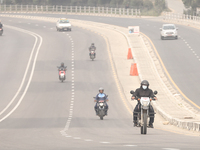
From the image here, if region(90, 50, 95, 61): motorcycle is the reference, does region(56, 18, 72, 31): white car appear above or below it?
above

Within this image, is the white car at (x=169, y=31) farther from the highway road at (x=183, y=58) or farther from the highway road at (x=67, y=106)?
the highway road at (x=67, y=106)

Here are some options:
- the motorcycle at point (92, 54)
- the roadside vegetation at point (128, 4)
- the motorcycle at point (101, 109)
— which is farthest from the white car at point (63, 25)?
the motorcycle at point (101, 109)

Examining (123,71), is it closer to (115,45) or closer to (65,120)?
(115,45)

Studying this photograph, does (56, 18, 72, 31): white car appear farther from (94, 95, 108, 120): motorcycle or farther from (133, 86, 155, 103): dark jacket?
(133, 86, 155, 103): dark jacket

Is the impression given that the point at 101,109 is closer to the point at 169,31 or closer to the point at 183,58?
the point at 183,58

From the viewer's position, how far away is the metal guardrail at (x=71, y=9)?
104 m

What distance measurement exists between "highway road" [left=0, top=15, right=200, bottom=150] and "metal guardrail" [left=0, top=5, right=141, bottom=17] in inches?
1376

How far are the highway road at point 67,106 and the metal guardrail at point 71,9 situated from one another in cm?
3495

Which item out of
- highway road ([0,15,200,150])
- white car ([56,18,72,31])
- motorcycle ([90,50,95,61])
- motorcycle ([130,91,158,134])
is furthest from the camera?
white car ([56,18,72,31])

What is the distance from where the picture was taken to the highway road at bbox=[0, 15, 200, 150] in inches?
504

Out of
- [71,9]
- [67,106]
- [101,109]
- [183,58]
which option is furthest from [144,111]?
[71,9]

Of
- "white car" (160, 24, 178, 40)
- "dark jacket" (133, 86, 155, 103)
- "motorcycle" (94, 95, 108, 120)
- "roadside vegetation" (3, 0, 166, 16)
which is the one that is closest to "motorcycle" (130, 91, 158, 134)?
"dark jacket" (133, 86, 155, 103)

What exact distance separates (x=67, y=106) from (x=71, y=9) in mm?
83303

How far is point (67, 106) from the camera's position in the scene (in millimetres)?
28531
